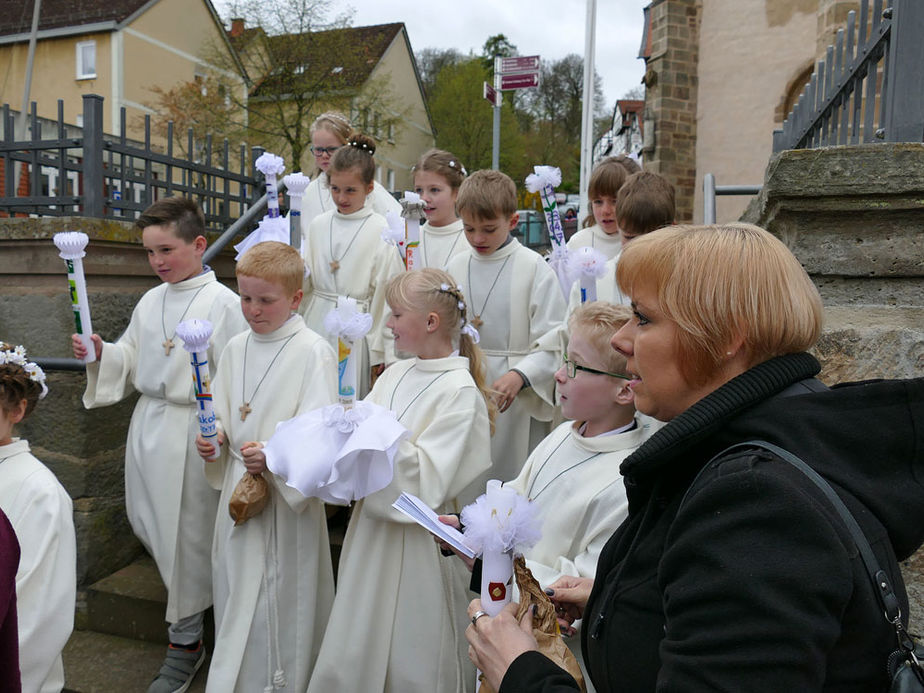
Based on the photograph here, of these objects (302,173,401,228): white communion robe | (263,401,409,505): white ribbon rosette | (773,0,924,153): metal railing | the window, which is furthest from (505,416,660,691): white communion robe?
the window

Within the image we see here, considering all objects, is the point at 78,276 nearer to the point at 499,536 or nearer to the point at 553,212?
the point at 553,212

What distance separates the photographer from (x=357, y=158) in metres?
4.45

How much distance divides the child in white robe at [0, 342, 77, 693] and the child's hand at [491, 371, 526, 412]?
1741 mm

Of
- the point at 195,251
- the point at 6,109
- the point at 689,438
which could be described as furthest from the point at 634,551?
the point at 6,109

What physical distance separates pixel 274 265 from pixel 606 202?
6.42 feet

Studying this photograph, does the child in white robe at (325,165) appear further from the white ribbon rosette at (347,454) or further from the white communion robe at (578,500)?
the white communion robe at (578,500)

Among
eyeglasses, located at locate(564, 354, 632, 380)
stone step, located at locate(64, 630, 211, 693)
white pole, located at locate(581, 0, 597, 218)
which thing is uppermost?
white pole, located at locate(581, 0, 597, 218)

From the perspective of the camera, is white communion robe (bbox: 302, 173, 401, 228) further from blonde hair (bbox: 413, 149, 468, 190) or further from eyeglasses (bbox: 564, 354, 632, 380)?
eyeglasses (bbox: 564, 354, 632, 380)

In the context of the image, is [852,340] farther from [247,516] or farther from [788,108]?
[788,108]

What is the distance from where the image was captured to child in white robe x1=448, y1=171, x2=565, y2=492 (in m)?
3.60

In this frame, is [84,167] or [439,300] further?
[84,167]

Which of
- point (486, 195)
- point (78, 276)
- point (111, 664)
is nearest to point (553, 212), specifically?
point (486, 195)

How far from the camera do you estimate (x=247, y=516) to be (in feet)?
9.98

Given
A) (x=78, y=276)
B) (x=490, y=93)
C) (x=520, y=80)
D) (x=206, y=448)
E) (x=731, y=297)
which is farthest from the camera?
(x=520, y=80)
